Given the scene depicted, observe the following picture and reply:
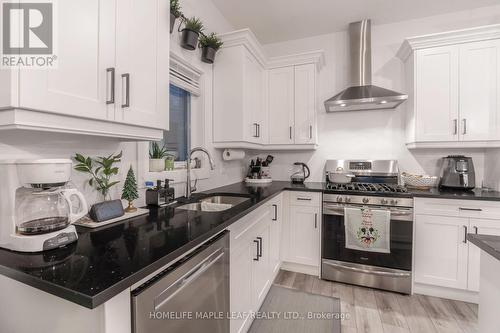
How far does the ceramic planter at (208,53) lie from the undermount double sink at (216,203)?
4.15 ft

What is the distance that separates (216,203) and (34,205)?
4.14ft

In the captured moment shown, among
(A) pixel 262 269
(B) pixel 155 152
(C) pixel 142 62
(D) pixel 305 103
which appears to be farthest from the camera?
(D) pixel 305 103

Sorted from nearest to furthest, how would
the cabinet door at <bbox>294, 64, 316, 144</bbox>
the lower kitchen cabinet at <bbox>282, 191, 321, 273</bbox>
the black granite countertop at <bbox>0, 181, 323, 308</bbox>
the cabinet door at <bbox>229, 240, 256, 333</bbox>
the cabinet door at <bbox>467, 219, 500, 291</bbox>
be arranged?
the black granite countertop at <bbox>0, 181, 323, 308</bbox> → the cabinet door at <bbox>229, 240, 256, 333</bbox> → the cabinet door at <bbox>467, 219, 500, 291</bbox> → the lower kitchen cabinet at <bbox>282, 191, 321, 273</bbox> → the cabinet door at <bbox>294, 64, 316, 144</bbox>

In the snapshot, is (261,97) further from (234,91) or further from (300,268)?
(300,268)

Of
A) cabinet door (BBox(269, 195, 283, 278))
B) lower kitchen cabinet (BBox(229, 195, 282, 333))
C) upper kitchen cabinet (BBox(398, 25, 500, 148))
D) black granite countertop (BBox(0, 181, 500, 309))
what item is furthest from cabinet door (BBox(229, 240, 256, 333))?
upper kitchen cabinet (BBox(398, 25, 500, 148))

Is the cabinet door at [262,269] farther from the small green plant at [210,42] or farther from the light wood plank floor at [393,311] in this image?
the small green plant at [210,42]

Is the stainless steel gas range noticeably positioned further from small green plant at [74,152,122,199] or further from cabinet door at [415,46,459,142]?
small green plant at [74,152,122,199]

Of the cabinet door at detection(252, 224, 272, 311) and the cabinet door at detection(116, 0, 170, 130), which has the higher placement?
the cabinet door at detection(116, 0, 170, 130)

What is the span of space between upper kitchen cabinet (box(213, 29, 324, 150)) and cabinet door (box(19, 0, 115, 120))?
1392mm

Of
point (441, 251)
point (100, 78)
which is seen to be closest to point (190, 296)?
point (100, 78)

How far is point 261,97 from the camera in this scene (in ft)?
9.33

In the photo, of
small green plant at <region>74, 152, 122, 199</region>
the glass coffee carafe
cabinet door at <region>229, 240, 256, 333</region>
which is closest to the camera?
the glass coffee carafe

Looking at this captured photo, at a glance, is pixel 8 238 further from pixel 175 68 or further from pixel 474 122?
pixel 474 122

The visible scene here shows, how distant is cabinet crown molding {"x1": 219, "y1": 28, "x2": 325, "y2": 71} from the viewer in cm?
224
